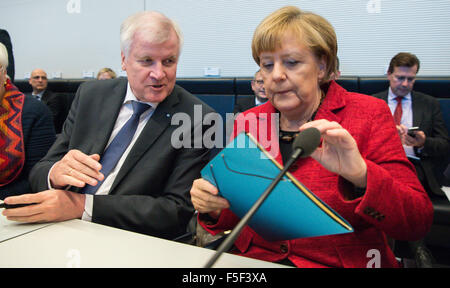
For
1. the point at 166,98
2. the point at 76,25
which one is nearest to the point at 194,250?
the point at 166,98

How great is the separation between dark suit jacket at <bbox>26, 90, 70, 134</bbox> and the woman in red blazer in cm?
457

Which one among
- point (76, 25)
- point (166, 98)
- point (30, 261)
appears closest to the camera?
point (30, 261)

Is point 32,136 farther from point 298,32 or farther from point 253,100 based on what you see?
point 253,100

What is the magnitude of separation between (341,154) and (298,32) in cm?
42

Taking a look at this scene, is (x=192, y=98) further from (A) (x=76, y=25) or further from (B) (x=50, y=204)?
(A) (x=76, y=25)

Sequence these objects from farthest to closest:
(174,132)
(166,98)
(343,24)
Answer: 1. (343,24)
2. (166,98)
3. (174,132)

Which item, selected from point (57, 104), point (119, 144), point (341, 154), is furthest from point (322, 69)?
point (57, 104)

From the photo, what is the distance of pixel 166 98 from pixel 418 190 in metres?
0.97

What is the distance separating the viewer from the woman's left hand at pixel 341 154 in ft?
2.26

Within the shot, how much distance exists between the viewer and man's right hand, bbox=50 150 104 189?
2.97 feet

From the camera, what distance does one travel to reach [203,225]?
0.99 metres

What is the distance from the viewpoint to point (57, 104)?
15.9 ft

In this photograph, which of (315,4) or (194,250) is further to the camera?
(315,4)
